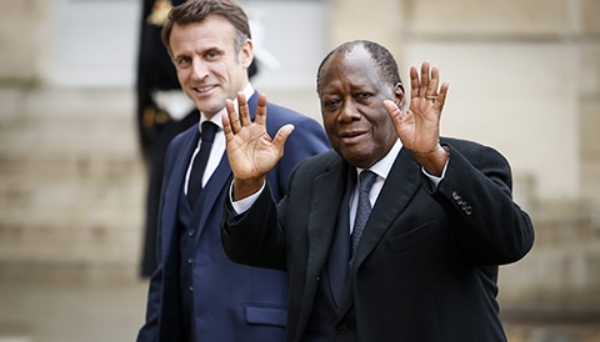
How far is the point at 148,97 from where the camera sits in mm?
7004

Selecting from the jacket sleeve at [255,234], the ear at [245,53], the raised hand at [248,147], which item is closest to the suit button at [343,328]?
the jacket sleeve at [255,234]

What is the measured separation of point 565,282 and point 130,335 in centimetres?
324

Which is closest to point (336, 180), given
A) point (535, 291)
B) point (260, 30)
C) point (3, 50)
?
point (260, 30)

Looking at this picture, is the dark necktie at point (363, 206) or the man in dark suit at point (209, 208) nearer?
the dark necktie at point (363, 206)

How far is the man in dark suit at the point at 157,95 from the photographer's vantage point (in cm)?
672

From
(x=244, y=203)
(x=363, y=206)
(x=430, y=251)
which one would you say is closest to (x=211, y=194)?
(x=244, y=203)

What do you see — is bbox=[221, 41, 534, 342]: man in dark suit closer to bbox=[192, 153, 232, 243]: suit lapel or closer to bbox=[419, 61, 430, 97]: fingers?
bbox=[419, 61, 430, 97]: fingers

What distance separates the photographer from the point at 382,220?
334 cm

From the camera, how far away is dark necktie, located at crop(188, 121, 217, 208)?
171 inches

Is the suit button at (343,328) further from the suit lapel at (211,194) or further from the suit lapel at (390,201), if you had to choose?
the suit lapel at (211,194)

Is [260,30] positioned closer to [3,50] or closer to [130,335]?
[130,335]

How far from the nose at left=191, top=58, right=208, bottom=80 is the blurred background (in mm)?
4853

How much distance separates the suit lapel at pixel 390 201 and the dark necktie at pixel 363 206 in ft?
0.25

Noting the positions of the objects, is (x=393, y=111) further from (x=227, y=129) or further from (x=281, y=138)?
(x=227, y=129)
